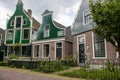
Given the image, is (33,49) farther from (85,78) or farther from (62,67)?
(85,78)

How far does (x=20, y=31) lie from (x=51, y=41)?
7286mm

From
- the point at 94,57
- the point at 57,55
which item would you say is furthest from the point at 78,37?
the point at 57,55

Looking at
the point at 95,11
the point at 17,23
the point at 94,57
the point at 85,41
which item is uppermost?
the point at 17,23

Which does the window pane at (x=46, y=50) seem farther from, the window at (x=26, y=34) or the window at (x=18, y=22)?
the window at (x=18, y=22)

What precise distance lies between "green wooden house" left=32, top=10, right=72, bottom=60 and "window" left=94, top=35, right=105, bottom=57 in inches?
236

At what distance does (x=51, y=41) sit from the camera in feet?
79.5

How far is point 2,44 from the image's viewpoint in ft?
104

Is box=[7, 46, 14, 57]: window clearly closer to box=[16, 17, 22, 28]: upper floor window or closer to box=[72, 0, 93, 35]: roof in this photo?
box=[16, 17, 22, 28]: upper floor window

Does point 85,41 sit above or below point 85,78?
above

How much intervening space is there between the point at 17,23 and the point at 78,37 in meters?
13.7

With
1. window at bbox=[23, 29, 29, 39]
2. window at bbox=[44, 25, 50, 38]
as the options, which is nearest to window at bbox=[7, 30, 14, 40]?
window at bbox=[23, 29, 29, 39]

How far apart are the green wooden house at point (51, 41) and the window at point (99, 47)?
5996 millimetres

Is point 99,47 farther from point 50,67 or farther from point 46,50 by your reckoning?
point 46,50

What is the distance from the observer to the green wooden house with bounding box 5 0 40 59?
2819 centimetres
